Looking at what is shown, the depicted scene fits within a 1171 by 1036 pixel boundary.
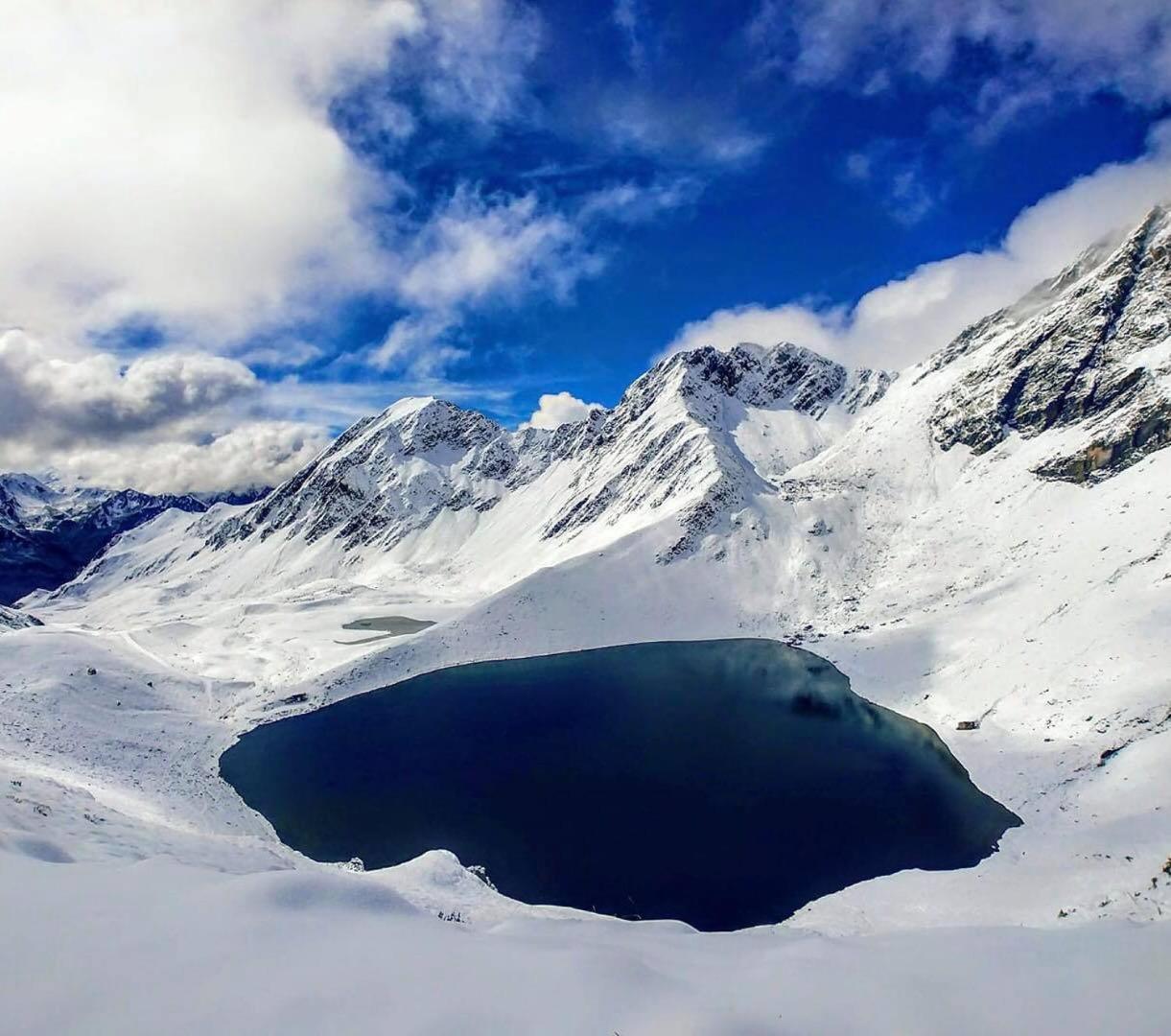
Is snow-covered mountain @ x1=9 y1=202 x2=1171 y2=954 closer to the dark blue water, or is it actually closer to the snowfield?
the snowfield

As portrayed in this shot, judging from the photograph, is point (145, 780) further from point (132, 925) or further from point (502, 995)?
point (502, 995)

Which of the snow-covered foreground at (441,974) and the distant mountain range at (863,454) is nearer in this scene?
the snow-covered foreground at (441,974)

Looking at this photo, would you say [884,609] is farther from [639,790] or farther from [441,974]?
[441,974]

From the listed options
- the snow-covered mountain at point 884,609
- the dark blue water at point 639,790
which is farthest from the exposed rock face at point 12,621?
the dark blue water at point 639,790

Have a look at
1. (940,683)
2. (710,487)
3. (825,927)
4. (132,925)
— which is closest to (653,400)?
(710,487)

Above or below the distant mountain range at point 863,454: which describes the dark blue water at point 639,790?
below

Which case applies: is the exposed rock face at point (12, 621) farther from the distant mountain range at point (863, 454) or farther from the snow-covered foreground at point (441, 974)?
the snow-covered foreground at point (441, 974)

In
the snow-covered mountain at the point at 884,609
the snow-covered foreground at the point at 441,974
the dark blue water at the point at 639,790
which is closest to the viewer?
the snow-covered foreground at the point at 441,974

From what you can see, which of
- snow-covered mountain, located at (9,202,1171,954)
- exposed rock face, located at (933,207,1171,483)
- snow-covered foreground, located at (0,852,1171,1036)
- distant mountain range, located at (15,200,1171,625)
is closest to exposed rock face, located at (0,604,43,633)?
snow-covered mountain, located at (9,202,1171,954)
